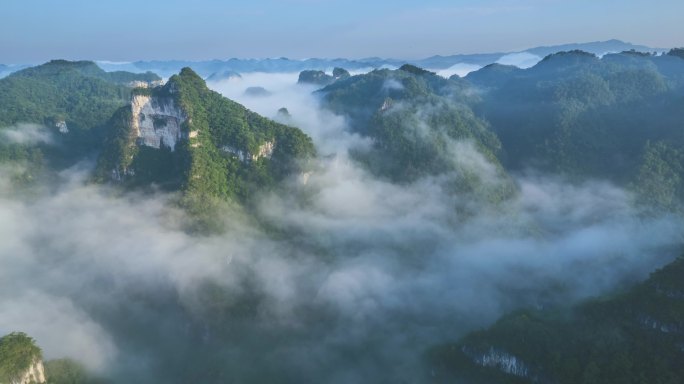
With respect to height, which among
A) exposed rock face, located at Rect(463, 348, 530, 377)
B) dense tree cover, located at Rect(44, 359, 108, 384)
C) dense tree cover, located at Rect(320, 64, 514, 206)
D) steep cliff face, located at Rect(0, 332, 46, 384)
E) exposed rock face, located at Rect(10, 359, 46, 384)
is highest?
dense tree cover, located at Rect(320, 64, 514, 206)

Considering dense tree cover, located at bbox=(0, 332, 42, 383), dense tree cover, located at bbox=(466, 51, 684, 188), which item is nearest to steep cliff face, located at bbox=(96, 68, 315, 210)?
dense tree cover, located at bbox=(0, 332, 42, 383)

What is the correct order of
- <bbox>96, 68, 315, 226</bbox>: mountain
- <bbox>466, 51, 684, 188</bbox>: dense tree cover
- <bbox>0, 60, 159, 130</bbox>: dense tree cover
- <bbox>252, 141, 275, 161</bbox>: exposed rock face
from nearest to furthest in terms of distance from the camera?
1. <bbox>96, 68, 315, 226</bbox>: mountain
2. <bbox>252, 141, 275, 161</bbox>: exposed rock face
3. <bbox>466, 51, 684, 188</bbox>: dense tree cover
4. <bbox>0, 60, 159, 130</bbox>: dense tree cover

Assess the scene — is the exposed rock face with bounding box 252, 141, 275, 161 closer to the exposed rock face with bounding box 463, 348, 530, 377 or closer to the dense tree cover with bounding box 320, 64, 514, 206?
the dense tree cover with bounding box 320, 64, 514, 206

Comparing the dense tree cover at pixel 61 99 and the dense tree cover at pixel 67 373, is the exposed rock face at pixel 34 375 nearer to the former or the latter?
the dense tree cover at pixel 67 373

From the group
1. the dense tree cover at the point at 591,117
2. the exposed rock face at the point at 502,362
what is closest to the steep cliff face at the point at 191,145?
the exposed rock face at the point at 502,362

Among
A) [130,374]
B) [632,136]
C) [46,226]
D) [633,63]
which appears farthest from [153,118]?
[633,63]

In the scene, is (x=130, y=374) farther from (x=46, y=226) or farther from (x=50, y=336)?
(x=46, y=226)

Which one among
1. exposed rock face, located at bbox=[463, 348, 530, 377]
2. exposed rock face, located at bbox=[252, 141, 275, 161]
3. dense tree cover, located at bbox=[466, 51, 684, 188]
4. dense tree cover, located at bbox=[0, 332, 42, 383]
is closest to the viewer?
dense tree cover, located at bbox=[0, 332, 42, 383]
